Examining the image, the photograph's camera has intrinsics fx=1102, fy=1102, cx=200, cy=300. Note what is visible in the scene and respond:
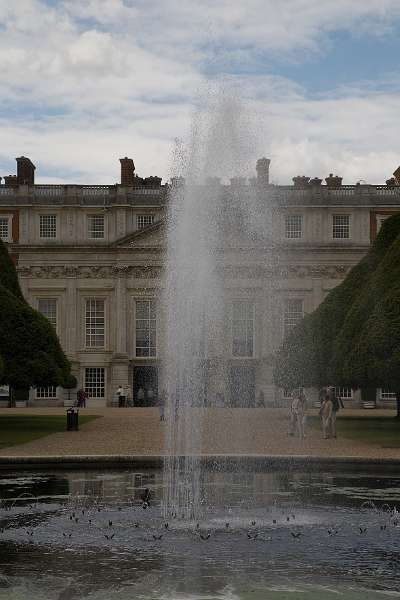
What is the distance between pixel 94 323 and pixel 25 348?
3245cm

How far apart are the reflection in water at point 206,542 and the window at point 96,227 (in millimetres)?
49759

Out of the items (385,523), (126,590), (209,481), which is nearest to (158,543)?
(126,590)

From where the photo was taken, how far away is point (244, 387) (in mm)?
69188

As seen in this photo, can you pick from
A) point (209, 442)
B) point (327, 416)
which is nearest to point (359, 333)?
point (327, 416)

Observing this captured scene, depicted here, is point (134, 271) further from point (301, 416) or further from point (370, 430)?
point (301, 416)

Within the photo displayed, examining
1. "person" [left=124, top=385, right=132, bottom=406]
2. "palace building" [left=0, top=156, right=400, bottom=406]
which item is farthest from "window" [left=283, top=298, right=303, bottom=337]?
"person" [left=124, top=385, right=132, bottom=406]

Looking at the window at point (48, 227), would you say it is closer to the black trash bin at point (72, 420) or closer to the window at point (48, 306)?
the window at point (48, 306)

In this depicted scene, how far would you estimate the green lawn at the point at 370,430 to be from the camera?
2936 centimetres

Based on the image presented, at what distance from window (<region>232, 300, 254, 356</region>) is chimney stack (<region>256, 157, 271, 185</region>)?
7.72m

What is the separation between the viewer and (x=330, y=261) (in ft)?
224

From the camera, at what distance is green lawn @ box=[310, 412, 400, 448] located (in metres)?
29.4

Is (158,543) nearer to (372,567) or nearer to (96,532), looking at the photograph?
(96,532)

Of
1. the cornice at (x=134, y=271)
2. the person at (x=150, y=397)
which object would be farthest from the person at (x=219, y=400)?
the cornice at (x=134, y=271)

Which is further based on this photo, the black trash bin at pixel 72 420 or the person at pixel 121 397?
the person at pixel 121 397
